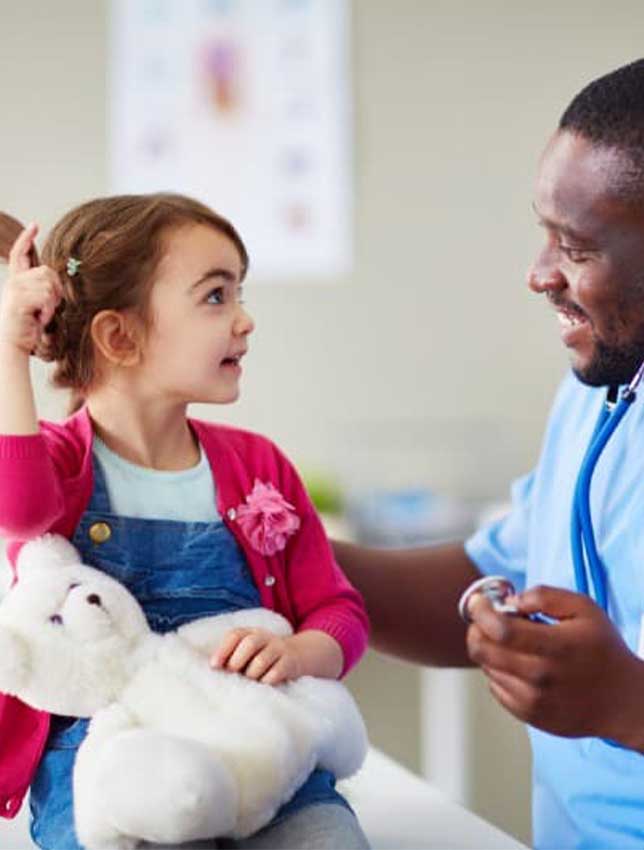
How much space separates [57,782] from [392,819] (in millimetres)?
387

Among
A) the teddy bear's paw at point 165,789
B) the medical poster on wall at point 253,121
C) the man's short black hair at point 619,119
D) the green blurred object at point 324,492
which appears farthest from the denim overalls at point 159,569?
the medical poster on wall at point 253,121

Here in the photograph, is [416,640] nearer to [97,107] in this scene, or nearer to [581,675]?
[581,675]

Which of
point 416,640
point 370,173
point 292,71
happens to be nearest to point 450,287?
point 370,173

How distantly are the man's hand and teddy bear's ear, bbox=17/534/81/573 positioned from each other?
325 millimetres

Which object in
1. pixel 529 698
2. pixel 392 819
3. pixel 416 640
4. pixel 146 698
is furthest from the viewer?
pixel 416 640

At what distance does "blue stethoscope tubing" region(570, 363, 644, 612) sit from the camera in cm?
127

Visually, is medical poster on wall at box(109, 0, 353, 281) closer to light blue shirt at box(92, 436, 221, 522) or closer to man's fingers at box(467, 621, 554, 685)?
light blue shirt at box(92, 436, 221, 522)

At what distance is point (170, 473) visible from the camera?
118cm

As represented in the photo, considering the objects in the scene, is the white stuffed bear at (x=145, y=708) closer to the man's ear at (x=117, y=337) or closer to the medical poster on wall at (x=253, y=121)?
the man's ear at (x=117, y=337)

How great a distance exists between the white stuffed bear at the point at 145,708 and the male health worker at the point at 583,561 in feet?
0.51

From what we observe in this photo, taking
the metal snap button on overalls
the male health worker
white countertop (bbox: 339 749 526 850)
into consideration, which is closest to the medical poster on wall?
the male health worker

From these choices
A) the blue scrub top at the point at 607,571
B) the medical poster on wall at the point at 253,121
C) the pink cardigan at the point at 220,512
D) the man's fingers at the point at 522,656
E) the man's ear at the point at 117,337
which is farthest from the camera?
the medical poster on wall at the point at 253,121

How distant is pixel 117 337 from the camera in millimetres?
1184

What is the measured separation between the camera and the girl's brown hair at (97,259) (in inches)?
45.6
